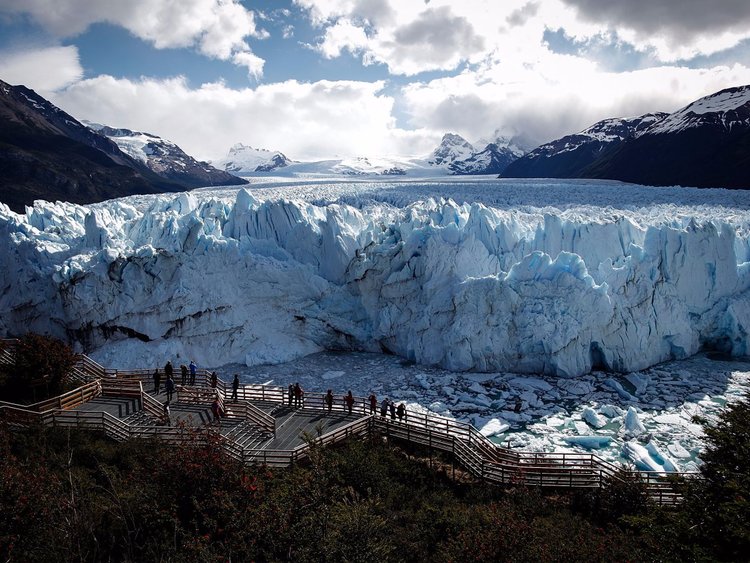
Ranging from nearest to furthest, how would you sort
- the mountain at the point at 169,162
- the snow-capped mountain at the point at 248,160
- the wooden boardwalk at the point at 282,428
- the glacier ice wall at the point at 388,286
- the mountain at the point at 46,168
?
the wooden boardwalk at the point at 282,428, the glacier ice wall at the point at 388,286, the mountain at the point at 46,168, the mountain at the point at 169,162, the snow-capped mountain at the point at 248,160

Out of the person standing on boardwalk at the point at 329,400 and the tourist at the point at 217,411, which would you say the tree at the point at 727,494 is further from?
the tourist at the point at 217,411

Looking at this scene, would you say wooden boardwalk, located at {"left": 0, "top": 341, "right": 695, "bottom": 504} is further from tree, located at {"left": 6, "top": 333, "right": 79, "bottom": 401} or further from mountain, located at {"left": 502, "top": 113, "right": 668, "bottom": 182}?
mountain, located at {"left": 502, "top": 113, "right": 668, "bottom": 182}

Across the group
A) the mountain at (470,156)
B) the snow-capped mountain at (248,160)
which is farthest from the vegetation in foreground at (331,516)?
the snow-capped mountain at (248,160)

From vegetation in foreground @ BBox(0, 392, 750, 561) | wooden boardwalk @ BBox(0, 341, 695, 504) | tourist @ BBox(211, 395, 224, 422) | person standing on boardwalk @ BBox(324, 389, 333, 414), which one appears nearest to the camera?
vegetation in foreground @ BBox(0, 392, 750, 561)

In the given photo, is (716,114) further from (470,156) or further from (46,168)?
(470,156)

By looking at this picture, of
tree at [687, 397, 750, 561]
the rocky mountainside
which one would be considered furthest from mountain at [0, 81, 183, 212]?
the rocky mountainside

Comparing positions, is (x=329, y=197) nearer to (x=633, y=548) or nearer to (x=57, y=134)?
(x=633, y=548)

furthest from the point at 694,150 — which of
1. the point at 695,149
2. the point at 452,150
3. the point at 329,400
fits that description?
the point at 452,150
